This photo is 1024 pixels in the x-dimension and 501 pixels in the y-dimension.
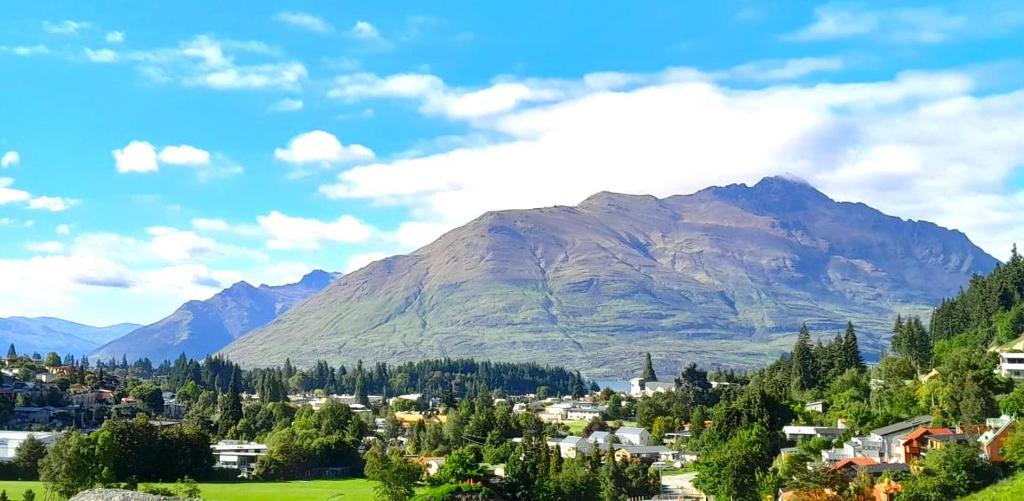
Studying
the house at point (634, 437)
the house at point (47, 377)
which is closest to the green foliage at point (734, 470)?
the house at point (634, 437)

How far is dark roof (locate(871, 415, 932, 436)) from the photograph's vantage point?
202ft

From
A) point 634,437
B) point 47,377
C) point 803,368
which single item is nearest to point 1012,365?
point 803,368

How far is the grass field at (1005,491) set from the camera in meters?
41.0

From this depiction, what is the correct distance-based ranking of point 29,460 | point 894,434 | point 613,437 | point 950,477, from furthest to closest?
1. point 613,437
2. point 29,460
3. point 894,434
4. point 950,477

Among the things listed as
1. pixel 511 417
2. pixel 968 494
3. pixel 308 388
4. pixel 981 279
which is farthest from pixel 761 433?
pixel 308 388

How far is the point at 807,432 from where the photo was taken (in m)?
71.6

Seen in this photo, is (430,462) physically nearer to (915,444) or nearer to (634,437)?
(634,437)

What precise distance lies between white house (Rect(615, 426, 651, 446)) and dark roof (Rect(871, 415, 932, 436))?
32350 millimetres

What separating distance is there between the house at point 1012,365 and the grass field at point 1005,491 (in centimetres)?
2790

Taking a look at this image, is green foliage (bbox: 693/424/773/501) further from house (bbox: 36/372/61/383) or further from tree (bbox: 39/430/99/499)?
house (bbox: 36/372/61/383)

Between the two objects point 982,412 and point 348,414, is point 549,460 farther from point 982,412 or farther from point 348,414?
point 348,414

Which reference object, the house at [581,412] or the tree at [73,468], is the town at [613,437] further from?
the house at [581,412]

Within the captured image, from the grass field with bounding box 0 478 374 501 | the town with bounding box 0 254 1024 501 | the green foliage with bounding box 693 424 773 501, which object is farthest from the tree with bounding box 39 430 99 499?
the green foliage with bounding box 693 424 773 501

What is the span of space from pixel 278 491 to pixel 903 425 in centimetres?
4294
